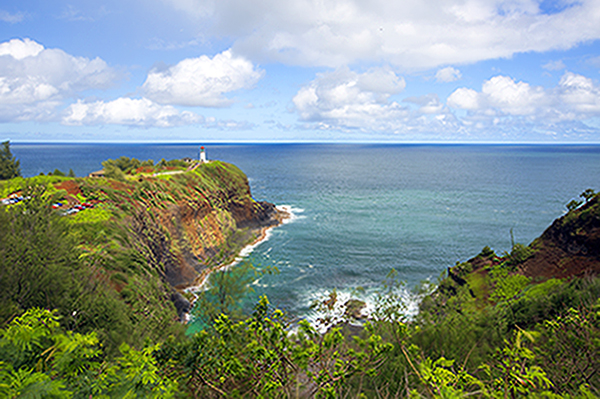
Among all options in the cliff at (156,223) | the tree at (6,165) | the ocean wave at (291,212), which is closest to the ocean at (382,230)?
the ocean wave at (291,212)

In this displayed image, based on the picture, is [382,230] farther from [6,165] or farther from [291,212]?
[6,165]

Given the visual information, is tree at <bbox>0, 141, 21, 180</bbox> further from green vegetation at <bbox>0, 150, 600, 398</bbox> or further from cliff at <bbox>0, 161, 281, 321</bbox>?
green vegetation at <bbox>0, 150, 600, 398</bbox>

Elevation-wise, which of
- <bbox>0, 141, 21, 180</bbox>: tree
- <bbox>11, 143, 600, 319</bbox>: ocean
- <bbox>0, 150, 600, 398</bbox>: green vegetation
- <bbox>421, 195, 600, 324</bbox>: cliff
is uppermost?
<bbox>0, 141, 21, 180</bbox>: tree

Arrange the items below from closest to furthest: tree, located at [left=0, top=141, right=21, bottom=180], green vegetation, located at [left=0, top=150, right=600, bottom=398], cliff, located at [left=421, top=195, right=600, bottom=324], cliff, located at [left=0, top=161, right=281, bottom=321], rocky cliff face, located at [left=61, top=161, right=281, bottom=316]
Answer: green vegetation, located at [left=0, top=150, right=600, bottom=398], cliff, located at [left=0, top=161, right=281, bottom=321], cliff, located at [left=421, top=195, right=600, bottom=324], rocky cliff face, located at [left=61, top=161, right=281, bottom=316], tree, located at [left=0, top=141, right=21, bottom=180]

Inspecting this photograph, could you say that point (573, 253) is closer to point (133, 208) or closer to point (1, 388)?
point (1, 388)

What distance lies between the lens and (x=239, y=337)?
8.23 m

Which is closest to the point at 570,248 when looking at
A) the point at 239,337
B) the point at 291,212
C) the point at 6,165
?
the point at 239,337

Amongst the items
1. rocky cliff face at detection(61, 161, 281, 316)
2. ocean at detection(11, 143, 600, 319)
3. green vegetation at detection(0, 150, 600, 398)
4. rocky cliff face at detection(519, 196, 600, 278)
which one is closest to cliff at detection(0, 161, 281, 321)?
rocky cliff face at detection(61, 161, 281, 316)

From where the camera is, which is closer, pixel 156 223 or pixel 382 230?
pixel 156 223

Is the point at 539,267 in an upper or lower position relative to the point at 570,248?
lower

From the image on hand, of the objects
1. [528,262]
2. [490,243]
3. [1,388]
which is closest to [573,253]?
[528,262]

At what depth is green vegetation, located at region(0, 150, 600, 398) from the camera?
5.57 metres

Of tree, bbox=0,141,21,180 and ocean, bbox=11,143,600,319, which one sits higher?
tree, bbox=0,141,21,180

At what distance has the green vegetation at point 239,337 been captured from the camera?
5.57 metres
